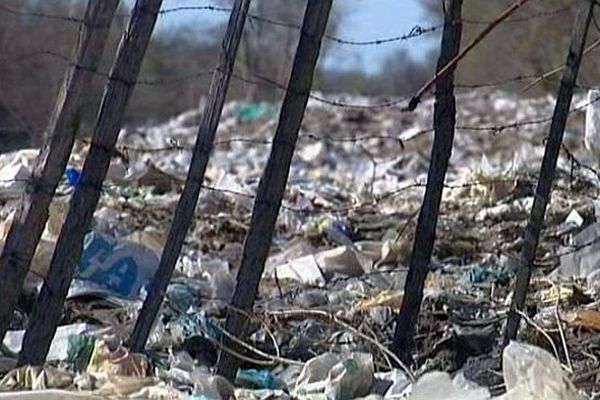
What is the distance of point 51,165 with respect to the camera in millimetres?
4121

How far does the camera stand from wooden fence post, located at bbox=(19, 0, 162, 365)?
412 centimetres

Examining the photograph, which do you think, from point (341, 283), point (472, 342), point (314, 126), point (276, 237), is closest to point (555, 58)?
point (314, 126)

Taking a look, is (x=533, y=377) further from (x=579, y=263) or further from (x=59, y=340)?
(x=579, y=263)

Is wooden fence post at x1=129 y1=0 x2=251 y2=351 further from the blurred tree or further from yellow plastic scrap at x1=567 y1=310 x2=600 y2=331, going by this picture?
the blurred tree

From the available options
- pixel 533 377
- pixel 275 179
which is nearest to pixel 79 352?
pixel 275 179

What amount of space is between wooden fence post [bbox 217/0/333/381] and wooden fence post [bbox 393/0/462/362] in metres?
0.43

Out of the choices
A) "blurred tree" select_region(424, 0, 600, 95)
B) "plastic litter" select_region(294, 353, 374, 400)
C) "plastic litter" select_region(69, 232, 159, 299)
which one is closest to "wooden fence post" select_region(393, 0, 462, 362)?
"plastic litter" select_region(294, 353, 374, 400)

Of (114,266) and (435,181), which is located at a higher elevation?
(435,181)

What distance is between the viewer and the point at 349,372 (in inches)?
147

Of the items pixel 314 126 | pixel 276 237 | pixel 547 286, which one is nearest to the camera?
pixel 547 286

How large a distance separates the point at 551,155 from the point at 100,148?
4.39ft

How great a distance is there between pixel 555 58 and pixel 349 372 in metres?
18.1

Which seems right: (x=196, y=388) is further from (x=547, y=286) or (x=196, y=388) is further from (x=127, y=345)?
(x=547, y=286)

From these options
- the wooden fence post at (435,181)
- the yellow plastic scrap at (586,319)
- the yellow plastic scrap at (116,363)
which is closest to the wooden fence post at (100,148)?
the yellow plastic scrap at (116,363)
